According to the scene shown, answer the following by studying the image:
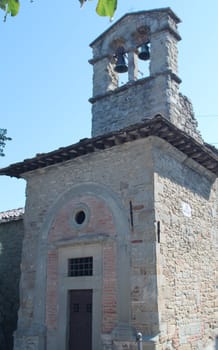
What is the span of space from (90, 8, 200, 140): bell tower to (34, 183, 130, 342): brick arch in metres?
2.45

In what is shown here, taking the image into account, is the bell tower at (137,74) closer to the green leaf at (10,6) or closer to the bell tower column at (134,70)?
the bell tower column at (134,70)

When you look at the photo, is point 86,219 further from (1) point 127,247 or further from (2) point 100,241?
(1) point 127,247

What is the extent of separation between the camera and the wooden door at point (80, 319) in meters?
7.53

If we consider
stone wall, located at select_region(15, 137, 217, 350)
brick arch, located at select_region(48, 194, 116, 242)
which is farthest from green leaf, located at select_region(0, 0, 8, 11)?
brick arch, located at select_region(48, 194, 116, 242)

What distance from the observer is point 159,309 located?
669 cm

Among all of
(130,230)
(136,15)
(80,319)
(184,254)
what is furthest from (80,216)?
(136,15)

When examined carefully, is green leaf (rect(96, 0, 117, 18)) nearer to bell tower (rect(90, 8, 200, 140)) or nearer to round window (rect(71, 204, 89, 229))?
round window (rect(71, 204, 89, 229))

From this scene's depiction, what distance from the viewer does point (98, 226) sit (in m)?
7.85

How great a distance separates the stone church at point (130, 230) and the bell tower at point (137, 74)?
0.11 feet

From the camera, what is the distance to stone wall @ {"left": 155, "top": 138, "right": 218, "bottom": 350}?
7.08 metres

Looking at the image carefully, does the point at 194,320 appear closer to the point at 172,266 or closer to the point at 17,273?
the point at 172,266

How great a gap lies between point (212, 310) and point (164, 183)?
3.11 m

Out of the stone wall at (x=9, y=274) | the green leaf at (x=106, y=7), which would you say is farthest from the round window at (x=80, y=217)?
the green leaf at (x=106, y=7)

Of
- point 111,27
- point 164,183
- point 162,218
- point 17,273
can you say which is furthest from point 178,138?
point 17,273
